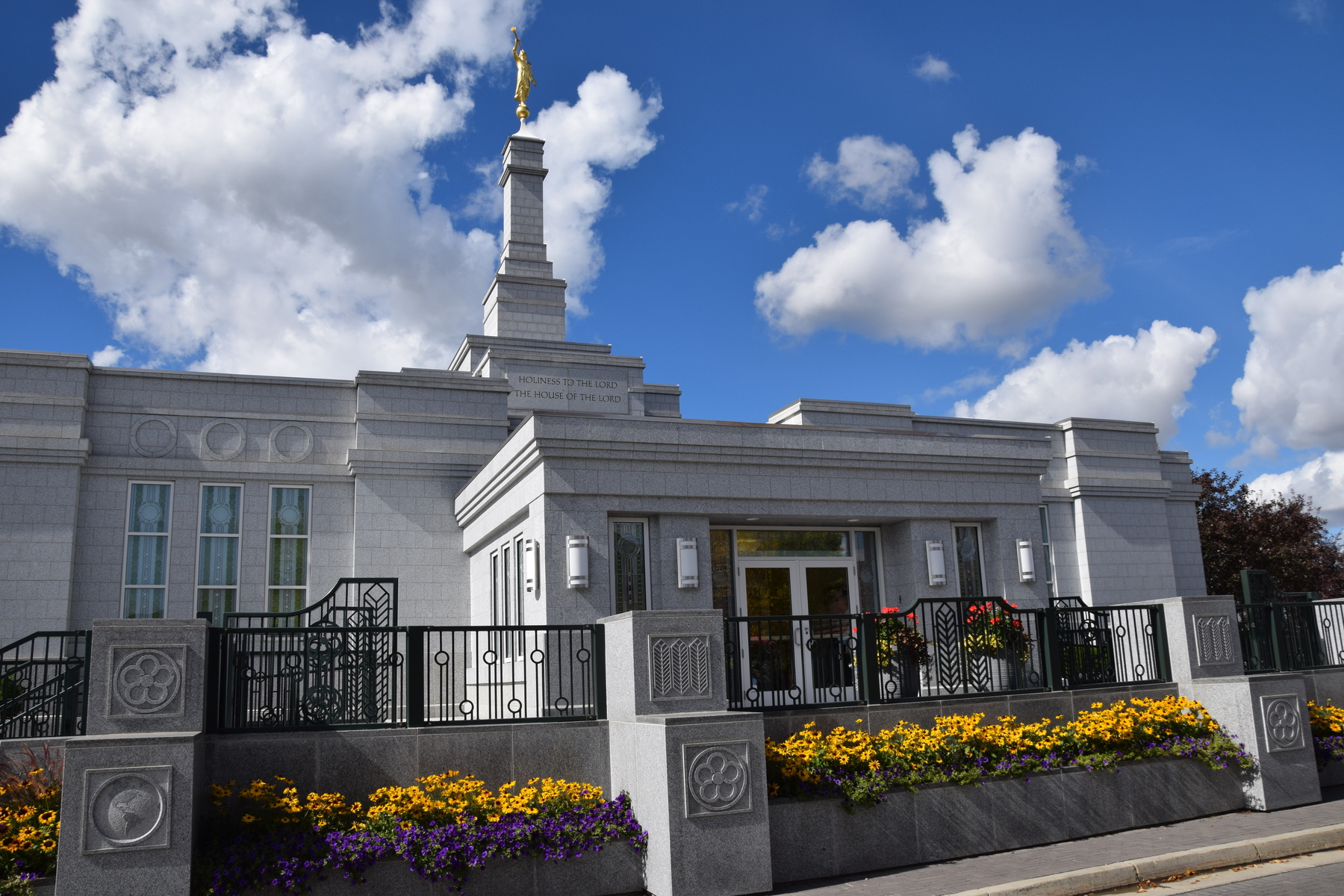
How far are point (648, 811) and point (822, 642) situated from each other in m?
3.71

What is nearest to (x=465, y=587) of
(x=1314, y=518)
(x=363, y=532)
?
(x=363, y=532)

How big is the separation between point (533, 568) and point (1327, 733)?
1043 cm

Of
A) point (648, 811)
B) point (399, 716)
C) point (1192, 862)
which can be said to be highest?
point (399, 716)

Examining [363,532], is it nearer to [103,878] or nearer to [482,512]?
[482,512]

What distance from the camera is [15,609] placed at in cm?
1678

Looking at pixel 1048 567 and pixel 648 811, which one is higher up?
pixel 1048 567

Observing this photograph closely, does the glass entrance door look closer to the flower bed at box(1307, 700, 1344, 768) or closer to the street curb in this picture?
the street curb

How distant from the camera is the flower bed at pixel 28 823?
8008 millimetres

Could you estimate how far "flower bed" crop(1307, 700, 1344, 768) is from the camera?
12602 mm

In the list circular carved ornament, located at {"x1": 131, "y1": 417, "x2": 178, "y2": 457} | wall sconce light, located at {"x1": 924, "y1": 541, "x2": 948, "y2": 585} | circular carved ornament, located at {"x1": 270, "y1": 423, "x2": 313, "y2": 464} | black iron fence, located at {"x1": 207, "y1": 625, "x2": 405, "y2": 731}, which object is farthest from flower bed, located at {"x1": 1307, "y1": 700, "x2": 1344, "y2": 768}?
circular carved ornament, located at {"x1": 131, "y1": 417, "x2": 178, "y2": 457}

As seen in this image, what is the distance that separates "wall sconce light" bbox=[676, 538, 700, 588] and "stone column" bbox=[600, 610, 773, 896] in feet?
11.6

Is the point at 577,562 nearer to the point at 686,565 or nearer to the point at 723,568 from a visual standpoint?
the point at 686,565

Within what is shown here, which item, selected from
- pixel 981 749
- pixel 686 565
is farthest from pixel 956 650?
pixel 686 565

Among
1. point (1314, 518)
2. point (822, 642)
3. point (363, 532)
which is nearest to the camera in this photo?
point (822, 642)
